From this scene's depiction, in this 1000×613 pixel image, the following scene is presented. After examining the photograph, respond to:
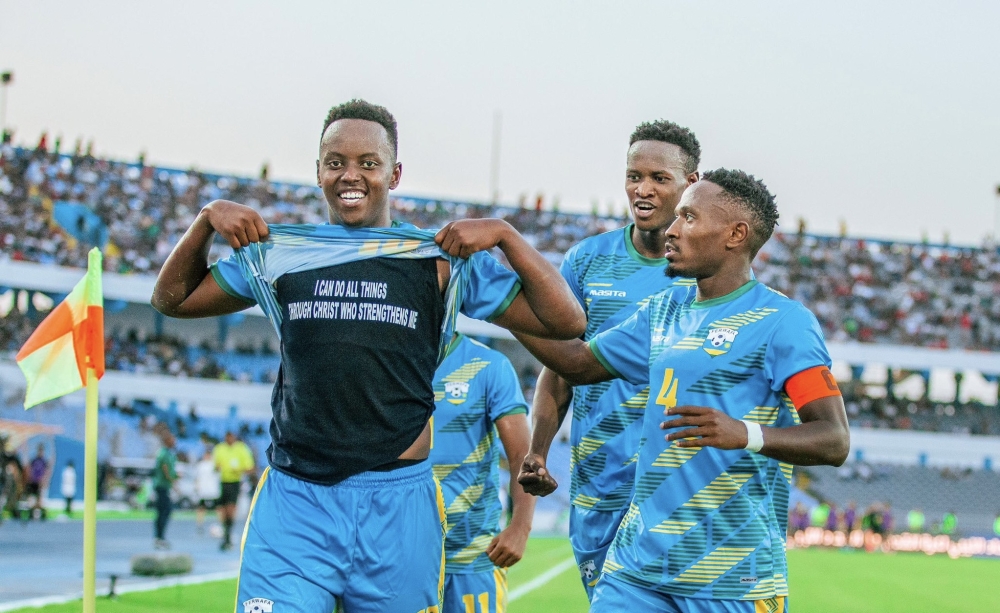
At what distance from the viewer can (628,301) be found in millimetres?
5852

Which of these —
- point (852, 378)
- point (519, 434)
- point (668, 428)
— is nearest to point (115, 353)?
point (852, 378)

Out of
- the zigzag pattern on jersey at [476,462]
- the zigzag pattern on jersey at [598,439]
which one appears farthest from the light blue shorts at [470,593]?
the zigzag pattern on jersey at [598,439]

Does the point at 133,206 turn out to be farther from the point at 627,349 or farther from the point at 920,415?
the point at 627,349

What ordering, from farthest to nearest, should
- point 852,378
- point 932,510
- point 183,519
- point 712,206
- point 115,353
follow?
point 852,378 → point 932,510 → point 115,353 → point 183,519 → point 712,206

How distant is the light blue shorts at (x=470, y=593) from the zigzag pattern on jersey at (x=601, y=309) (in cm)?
156

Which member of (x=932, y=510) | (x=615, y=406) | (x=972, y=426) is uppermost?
(x=615, y=406)

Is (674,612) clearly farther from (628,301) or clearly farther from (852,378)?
(852,378)

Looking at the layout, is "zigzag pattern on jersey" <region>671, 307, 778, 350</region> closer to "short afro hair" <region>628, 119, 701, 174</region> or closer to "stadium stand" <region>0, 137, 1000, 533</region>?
"short afro hair" <region>628, 119, 701, 174</region>

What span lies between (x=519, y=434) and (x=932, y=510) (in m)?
40.2

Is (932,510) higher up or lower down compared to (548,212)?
lower down

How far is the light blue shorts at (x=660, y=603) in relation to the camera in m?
4.44

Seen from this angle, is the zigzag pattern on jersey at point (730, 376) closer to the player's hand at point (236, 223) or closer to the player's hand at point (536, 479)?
the player's hand at point (536, 479)


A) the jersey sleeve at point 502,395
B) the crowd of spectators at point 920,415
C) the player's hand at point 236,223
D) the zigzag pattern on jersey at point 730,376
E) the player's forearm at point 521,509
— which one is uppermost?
the player's hand at point 236,223

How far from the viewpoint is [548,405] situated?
5.90 metres
